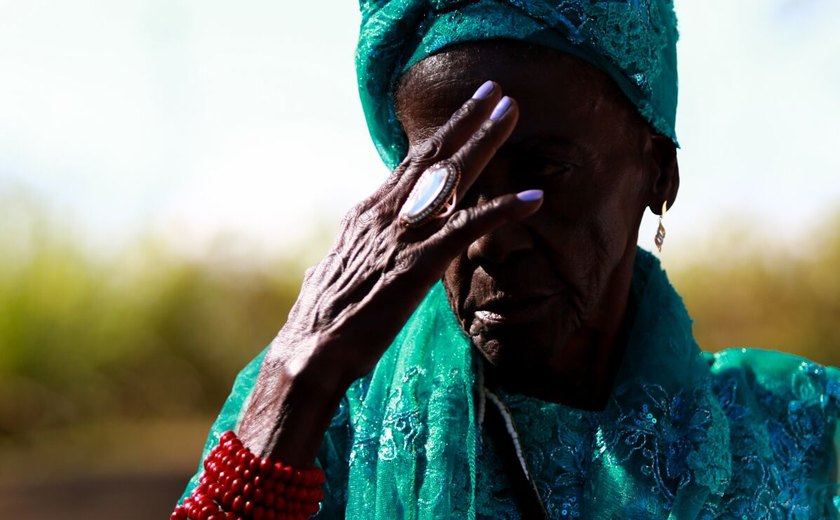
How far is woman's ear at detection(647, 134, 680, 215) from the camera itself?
2.59 m

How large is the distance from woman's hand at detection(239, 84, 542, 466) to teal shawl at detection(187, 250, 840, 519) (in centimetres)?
34

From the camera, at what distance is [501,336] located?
2320 millimetres

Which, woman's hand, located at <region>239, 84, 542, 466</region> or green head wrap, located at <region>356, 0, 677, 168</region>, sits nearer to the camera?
woman's hand, located at <region>239, 84, 542, 466</region>

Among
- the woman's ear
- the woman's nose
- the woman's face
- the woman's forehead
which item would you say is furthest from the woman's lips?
the woman's ear

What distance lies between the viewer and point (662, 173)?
8.58 ft

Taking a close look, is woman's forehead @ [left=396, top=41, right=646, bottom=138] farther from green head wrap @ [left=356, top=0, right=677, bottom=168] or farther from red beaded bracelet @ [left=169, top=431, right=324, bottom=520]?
red beaded bracelet @ [left=169, top=431, right=324, bottom=520]

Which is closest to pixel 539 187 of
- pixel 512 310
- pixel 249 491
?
pixel 512 310

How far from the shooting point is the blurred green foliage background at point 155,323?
838 cm

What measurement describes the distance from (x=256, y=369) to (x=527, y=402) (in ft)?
2.30

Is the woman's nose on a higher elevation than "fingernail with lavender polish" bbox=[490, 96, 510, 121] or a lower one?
lower

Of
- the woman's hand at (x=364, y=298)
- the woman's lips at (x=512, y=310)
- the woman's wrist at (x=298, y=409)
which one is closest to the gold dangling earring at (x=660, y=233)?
the woman's lips at (x=512, y=310)

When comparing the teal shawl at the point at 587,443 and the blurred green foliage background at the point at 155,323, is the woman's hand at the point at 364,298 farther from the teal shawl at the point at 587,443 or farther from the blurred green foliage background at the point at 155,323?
the blurred green foliage background at the point at 155,323

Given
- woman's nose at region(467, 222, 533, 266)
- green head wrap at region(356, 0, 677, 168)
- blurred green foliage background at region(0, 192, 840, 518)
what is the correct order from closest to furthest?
1. woman's nose at region(467, 222, 533, 266)
2. green head wrap at region(356, 0, 677, 168)
3. blurred green foliage background at region(0, 192, 840, 518)

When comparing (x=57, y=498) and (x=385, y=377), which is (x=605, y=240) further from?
(x=57, y=498)
